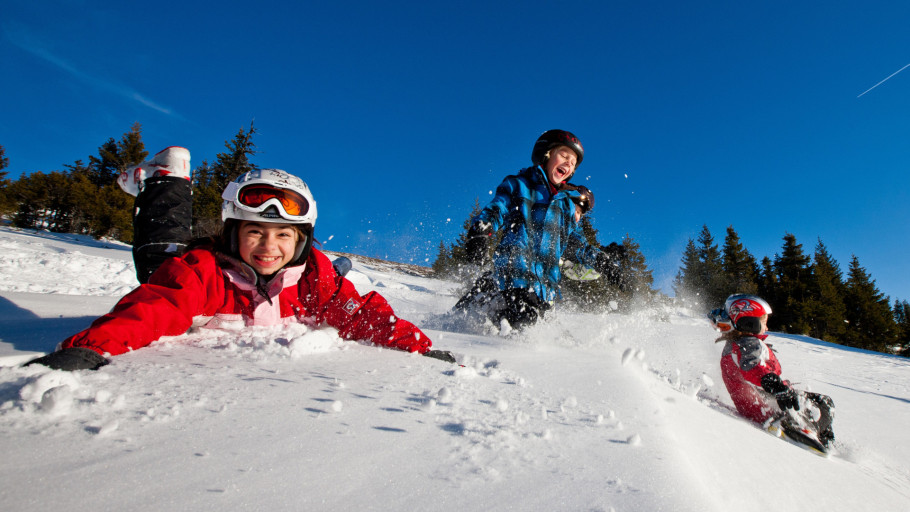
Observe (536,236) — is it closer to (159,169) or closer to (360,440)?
(360,440)

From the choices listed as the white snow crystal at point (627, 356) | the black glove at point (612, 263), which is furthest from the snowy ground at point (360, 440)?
the black glove at point (612, 263)

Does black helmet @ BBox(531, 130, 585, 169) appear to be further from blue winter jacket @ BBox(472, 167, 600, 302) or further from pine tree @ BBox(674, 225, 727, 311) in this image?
pine tree @ BBox(674, 225, 727, 311)

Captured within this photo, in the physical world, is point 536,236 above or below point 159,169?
below

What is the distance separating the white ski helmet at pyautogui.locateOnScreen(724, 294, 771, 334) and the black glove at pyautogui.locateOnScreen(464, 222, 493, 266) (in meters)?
2.30

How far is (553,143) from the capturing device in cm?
425

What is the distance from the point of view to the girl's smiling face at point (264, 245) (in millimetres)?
2355

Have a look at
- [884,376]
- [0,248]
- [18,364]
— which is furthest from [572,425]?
[0,248]

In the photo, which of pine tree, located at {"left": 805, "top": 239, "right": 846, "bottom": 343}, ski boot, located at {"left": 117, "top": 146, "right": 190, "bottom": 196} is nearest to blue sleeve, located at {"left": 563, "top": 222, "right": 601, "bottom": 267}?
ski boot, located at {"left": 117, "top": 146, "right": 190, "bottom": 196}

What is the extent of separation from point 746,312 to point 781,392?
823 millimetres

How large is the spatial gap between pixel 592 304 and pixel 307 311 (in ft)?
56.2

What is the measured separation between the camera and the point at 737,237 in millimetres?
36656

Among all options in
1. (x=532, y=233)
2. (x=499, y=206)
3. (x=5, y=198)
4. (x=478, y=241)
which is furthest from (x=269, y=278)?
(x=5, y=198)

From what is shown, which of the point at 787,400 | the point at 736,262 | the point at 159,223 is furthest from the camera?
the point at 736,262

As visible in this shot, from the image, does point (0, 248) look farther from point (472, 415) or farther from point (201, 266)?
point (472, 415)
